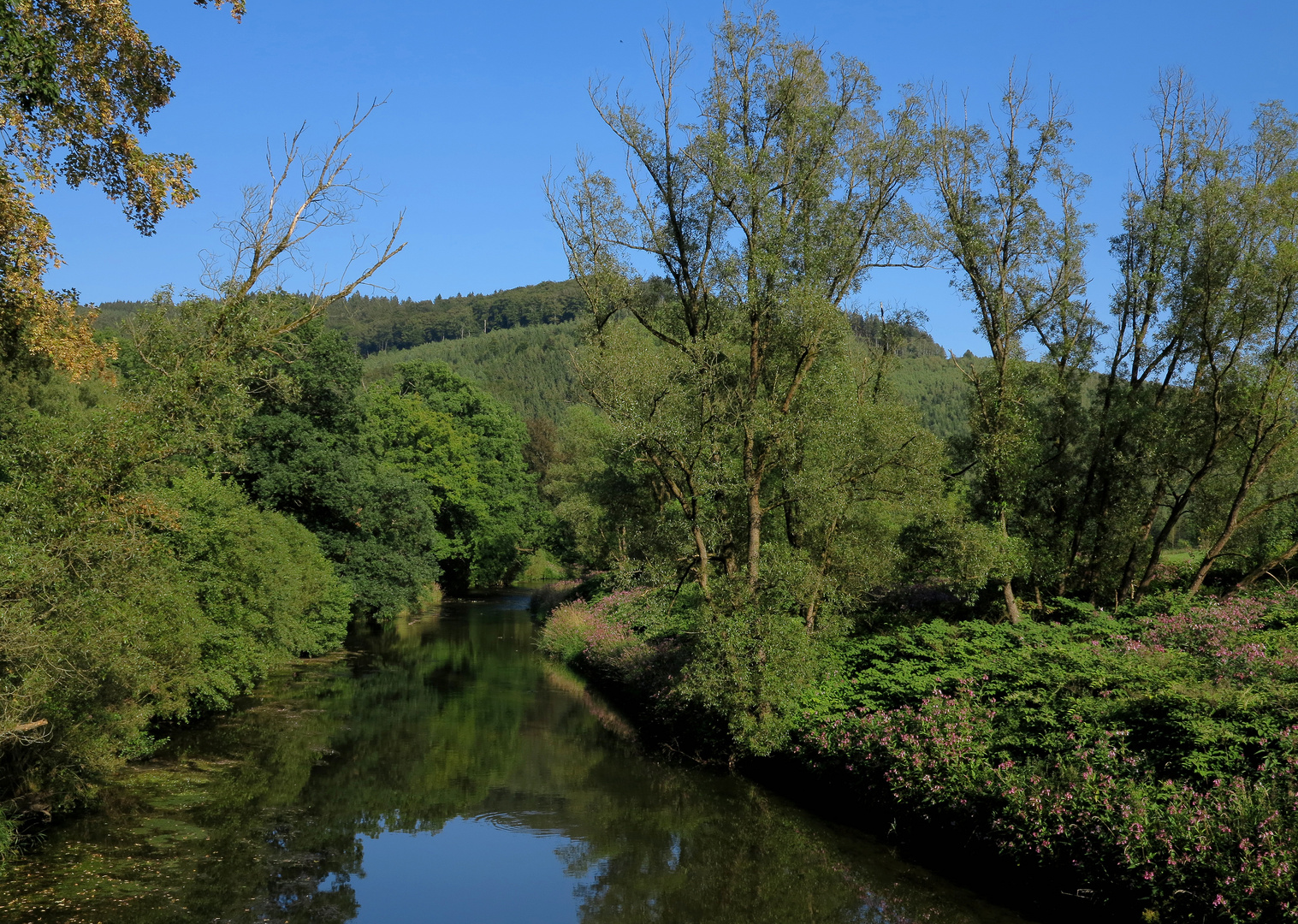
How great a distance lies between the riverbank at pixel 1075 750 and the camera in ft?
32.7

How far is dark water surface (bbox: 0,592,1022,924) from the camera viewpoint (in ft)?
39.5

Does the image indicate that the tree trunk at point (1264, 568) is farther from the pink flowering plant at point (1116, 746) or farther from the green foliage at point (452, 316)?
the green foliage at point (452, 316)

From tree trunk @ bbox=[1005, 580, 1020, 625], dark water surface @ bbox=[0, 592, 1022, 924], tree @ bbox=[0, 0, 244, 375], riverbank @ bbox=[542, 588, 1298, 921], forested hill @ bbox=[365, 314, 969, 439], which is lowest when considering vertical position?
dark water surface @ bbox=[0, 592, 1022, 924]

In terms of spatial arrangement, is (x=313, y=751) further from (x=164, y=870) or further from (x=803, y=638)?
(x=803, y=638)

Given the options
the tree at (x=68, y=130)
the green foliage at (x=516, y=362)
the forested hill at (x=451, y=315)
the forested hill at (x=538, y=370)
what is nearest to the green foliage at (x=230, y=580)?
the tree at (x=68, y=130)

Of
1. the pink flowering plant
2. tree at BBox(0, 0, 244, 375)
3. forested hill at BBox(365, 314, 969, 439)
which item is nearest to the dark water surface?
the pink flowering plant

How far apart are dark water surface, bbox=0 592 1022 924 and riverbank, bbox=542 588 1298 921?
961mm

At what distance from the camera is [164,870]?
1252cm

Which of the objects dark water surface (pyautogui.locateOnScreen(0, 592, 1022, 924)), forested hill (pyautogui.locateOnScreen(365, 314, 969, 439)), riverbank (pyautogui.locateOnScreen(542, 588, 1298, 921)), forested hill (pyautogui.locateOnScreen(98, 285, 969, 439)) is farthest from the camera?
forested hill (pyautogui.locateOnScreen(98, 285, 969, 439))

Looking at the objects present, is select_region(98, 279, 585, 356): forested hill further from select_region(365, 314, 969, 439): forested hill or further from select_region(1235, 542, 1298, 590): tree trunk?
select_region(1235, 542, 1298, 590): tree trunk

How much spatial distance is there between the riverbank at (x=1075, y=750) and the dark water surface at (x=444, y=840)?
0.96 metres

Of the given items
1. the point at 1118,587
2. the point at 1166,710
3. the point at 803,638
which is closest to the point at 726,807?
the point at 803,638

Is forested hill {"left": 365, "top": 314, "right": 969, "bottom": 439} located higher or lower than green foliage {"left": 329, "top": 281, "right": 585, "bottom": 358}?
lower

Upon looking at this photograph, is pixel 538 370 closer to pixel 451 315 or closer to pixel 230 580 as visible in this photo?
pixel 451 315
